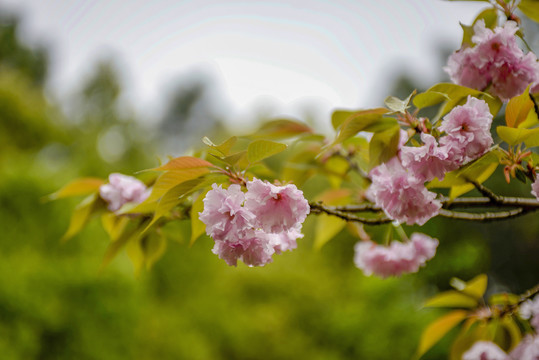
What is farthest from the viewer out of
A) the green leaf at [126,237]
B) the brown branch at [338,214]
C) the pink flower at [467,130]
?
the green leaf at [126,237]

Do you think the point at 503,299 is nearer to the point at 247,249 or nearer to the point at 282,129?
the point at 282,129

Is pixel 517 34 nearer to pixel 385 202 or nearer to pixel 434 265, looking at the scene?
pixel 385 202

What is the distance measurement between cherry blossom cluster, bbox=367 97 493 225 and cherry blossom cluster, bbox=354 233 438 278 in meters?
0.48

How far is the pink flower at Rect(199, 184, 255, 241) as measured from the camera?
52 centimetres

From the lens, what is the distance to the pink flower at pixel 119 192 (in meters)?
0.78

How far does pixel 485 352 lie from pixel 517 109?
0.55 m

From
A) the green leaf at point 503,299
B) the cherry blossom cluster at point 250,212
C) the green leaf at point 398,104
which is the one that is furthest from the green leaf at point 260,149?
the green leaf at point 503,299

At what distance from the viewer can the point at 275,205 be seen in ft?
1.71

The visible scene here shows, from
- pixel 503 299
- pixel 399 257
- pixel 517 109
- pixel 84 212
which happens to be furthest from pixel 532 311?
pixel 84 212

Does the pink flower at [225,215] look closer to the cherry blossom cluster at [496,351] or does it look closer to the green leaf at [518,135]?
the green leaf at [518,135]

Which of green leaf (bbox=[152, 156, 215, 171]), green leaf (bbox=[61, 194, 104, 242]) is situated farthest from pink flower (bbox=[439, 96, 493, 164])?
green leaf (bbox=[61, 194, 104, 242])

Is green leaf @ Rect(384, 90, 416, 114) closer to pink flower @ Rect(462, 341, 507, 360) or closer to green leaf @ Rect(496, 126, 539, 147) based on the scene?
green leaf @ Rect(496, 126, 539, 147)

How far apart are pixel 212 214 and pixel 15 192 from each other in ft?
12.2

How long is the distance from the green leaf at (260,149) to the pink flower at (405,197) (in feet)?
0.53
